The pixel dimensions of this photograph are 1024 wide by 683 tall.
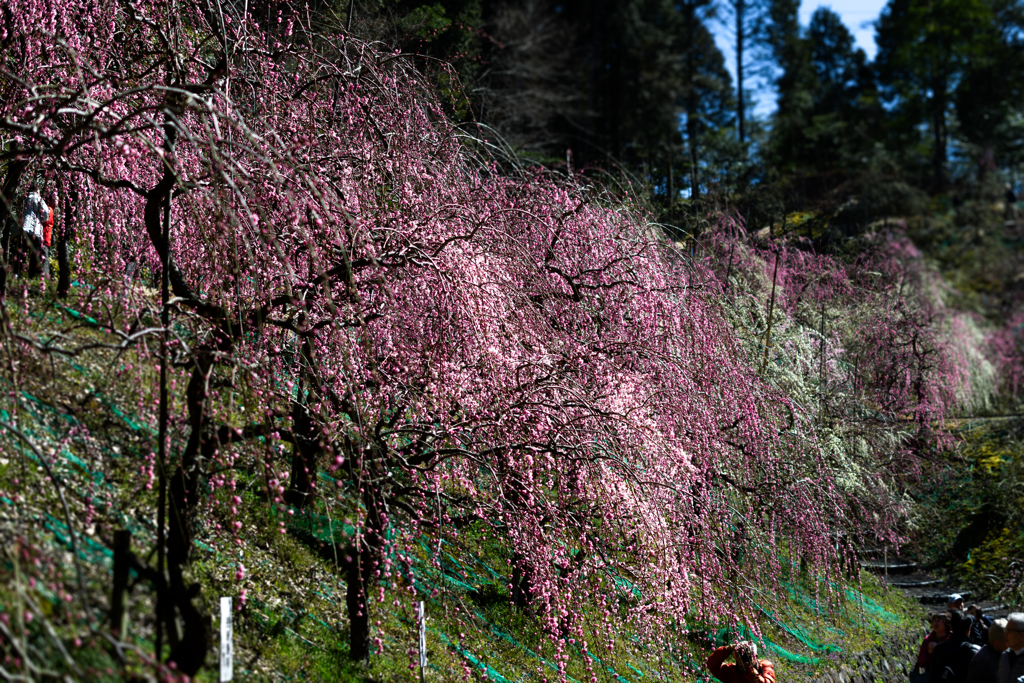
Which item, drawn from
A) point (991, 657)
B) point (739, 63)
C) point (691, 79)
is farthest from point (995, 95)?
point (991, 657)

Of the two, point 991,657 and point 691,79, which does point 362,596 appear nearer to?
point 991,657

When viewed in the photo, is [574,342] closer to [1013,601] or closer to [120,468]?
[120,468]

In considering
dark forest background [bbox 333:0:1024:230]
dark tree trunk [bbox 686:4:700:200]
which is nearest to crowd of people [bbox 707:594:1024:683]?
dark forest background [bbox 333:0:1024:230]

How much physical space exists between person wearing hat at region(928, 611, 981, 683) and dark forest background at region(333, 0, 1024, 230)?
15.8ft

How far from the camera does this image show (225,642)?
3252 mm

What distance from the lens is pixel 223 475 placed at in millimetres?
4133

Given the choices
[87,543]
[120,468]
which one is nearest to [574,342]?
[120,468]

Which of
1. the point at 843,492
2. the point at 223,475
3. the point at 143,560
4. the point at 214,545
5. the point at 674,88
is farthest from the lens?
the point at 674,88

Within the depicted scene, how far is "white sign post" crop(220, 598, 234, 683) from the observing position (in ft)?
10.5

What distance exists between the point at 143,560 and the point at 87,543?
0.94 ft

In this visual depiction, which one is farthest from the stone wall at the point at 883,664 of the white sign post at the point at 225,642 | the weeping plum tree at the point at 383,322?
the white sign post at the point at 225,642

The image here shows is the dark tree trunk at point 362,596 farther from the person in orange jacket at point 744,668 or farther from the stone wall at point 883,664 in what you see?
the stone wall at point 883,664

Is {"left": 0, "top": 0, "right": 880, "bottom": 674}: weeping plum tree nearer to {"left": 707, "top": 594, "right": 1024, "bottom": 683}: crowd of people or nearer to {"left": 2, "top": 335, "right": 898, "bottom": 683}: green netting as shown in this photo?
{"left": 2, "top": 335, "right": 898, "bottom": 683}: green netting

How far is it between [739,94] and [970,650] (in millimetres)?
22721
